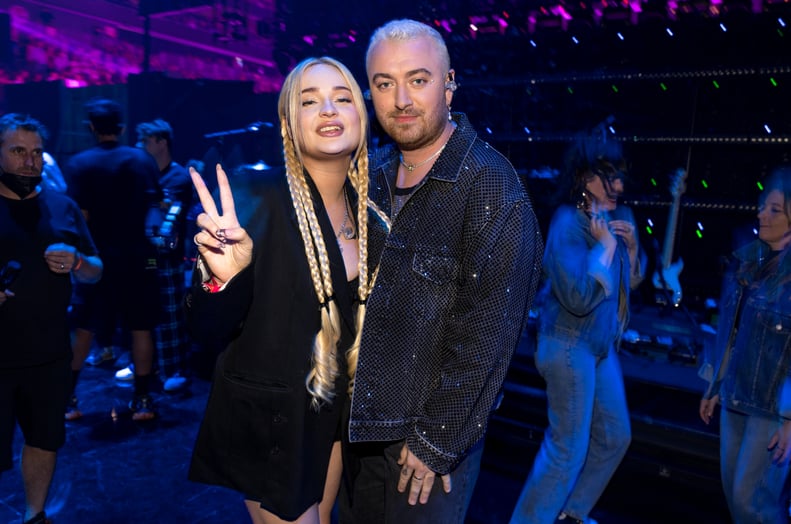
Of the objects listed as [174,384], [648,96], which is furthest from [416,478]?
[648,96]

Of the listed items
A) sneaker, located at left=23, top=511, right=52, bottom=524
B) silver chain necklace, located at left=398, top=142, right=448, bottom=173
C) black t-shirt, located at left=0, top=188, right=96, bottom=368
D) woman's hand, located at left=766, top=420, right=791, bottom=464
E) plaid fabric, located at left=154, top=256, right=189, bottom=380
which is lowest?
sneaker, located at left=23, top=511, right=52, bottom=524

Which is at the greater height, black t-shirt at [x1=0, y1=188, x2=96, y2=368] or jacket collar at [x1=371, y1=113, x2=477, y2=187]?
jacket collar at [x1=371, y1=113, x2=477, y2=187]

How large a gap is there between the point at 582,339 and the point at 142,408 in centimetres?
340

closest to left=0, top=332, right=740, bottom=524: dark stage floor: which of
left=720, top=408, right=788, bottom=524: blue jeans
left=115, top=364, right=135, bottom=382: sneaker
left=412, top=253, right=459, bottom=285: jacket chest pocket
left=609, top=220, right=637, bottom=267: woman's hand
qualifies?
left=115, top=364, right=135, bottom=382: sneaker

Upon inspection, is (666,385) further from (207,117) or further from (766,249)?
(207,117)

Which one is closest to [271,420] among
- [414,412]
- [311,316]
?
[311,316]

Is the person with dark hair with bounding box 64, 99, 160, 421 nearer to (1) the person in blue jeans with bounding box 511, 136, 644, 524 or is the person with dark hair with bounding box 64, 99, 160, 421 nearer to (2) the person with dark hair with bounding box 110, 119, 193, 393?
(2) the person with dark hair with bounding box 110, 119, 193, 393

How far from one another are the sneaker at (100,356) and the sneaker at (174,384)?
998 mm

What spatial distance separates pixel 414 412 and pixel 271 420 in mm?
423

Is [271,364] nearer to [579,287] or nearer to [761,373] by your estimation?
[579,287]

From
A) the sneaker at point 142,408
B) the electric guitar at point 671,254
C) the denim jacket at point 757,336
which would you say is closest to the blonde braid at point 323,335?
the denim jacket at point 757,336

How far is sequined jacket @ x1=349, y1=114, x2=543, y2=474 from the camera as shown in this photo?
1.64m

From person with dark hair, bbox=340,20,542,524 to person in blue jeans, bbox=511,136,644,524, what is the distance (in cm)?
98

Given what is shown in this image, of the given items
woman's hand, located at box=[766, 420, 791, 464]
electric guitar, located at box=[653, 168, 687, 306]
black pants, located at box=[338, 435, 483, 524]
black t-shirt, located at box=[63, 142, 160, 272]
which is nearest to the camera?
black pants, located at box=[338, 435, 483, 524]
